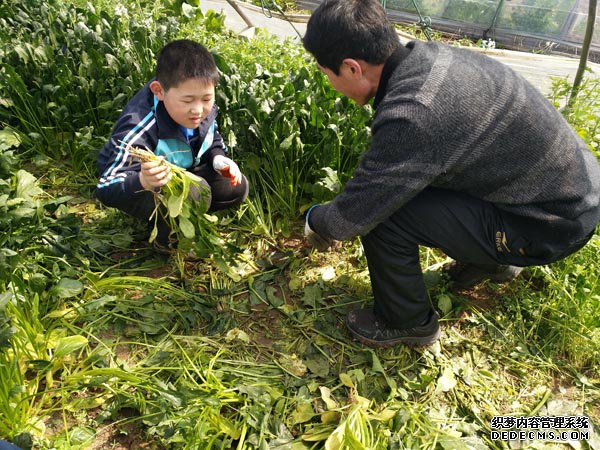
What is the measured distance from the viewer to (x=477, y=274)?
2.41 meters

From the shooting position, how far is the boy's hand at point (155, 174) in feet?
6.21

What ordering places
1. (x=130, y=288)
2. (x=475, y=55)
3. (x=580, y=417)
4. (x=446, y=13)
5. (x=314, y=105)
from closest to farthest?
1. (x=475, y=55)
2. (x=580, y=417)
3. (x=130, y=288)
4. (x=314, y=105)
5. (x=446, y=13)

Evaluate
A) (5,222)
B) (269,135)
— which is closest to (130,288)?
(5,222)

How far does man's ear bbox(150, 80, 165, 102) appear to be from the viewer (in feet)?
7.14

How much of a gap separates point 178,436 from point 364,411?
Answer: 0.70 meters

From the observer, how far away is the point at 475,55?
1.84 metres

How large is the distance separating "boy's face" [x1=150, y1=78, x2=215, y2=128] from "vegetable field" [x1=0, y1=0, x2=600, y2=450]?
42 centimetres

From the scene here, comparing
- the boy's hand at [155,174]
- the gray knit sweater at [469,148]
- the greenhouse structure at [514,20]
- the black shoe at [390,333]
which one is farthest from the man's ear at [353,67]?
the greenhouse structure at [514,20]

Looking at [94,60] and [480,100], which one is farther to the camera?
[94,60]

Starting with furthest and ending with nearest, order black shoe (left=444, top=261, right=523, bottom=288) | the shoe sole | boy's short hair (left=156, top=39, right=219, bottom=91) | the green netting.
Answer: the green netting → black shoe (left=444, top=261, right=523, bottom=288) → the shoe sole → boy's short hair (left=156, top=39, right=219, bottom=91)

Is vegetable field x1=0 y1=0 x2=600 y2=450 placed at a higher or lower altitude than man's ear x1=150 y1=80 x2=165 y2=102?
lower

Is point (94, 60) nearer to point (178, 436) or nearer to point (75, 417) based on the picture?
point (75, 417)

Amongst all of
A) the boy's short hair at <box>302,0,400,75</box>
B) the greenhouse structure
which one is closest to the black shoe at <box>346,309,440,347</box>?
the boy's short hair at <box>302,0,400,75</box>

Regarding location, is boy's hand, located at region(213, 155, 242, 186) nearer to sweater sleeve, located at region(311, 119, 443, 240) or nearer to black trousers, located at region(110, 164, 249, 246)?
black trousers, located at region(110, 164, 249, 246)
